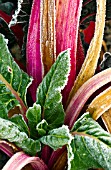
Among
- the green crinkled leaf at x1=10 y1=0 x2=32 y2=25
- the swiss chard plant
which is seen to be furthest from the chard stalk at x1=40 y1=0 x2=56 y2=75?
the green crinkled leaf at x1=10 y1=0 x2=32 y2=25

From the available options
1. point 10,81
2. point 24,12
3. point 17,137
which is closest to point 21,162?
point 17,137

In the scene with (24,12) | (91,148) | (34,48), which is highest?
(24,12)

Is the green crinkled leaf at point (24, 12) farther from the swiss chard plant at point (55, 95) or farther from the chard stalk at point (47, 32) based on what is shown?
the chard stalk at point (47, 32)

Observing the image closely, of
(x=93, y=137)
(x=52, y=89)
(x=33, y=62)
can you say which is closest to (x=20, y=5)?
(x=33, y=62)

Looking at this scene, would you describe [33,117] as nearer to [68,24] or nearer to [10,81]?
[10,81]

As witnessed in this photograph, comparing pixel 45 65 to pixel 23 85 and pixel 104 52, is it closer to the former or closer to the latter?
pixel 23 85

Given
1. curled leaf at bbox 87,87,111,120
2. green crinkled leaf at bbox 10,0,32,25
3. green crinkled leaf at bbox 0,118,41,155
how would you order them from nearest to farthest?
green crinkled leaf at bbox 0,118,41,155
curled leaf at bbox 87,87,111,120
green crinkled leaf at bbox 10,0,32,25

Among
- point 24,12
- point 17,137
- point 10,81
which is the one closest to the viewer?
point 17,137

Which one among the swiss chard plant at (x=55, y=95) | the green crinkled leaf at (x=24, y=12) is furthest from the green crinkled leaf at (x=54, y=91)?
the green crinkled leaf at (x=24, y=12)

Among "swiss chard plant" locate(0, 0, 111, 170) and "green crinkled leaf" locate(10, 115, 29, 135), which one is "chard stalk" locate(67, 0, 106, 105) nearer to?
"swiss chard plant" locate(0, 0, 111, 170)
